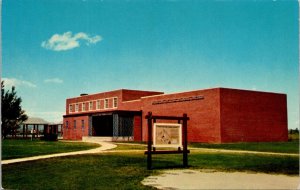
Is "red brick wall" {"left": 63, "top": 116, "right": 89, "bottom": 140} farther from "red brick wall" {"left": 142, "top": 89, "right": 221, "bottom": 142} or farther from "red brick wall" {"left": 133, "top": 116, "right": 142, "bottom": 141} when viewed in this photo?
"red brick wall" {"left": 142, "top": 89, "right": 221, "bottom": 142}

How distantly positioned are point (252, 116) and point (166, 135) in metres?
22.2

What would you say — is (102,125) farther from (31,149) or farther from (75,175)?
(75,175)

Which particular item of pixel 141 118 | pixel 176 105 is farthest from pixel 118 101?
pixel 176 105

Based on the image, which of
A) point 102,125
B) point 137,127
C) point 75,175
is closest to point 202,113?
point 137,127

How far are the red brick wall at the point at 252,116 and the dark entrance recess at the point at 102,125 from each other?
18.6 metres

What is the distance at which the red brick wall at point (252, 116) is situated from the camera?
33.1 meters

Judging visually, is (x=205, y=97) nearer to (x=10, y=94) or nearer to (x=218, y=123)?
(x=218, y=123)

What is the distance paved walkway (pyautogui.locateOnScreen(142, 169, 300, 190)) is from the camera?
984cm

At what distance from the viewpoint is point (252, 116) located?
3444 cm

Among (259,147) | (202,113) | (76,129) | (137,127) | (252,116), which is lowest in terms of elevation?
(259,147)

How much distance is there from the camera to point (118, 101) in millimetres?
50500

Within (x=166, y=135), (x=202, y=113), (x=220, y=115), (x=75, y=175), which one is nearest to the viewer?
(x=75, y=175)

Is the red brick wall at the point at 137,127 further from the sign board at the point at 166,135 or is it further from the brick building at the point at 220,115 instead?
the sign board at the point at 166,135

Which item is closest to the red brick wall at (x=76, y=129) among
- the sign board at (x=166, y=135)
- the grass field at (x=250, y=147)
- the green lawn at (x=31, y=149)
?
the green lawn at (x=31, y=149)
